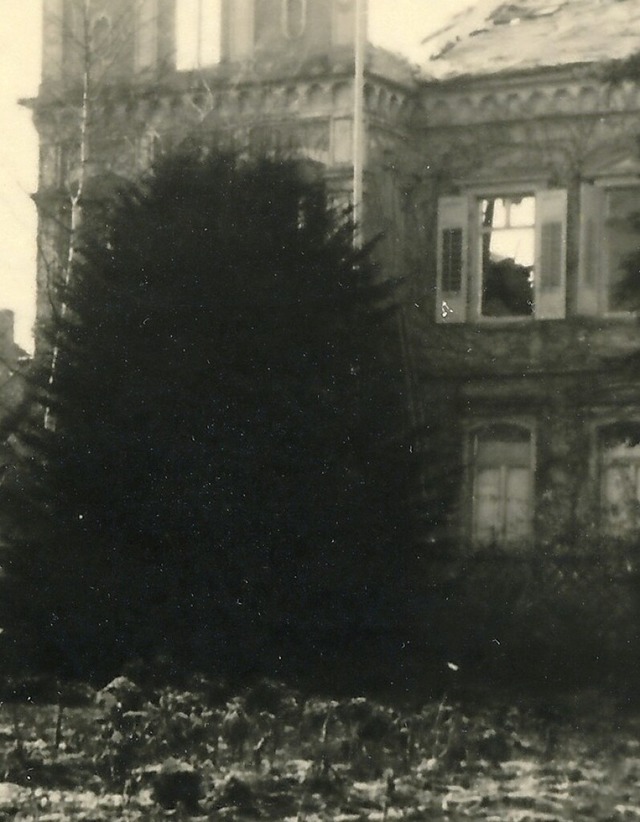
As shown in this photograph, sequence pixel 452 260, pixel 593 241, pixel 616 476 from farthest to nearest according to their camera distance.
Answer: pixel 452 260 → pixel 593 241 → pixel 616 476

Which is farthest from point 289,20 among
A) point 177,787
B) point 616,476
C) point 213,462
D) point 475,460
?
point 177,787

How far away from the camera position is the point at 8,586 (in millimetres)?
15078

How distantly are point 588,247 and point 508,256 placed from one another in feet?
4.03

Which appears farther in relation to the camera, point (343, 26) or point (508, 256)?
point (508, 256)

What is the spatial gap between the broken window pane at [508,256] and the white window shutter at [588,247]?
74cm

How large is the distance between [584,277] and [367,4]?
4.68 metres

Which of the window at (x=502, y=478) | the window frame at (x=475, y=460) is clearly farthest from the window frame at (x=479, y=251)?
the window at (x=502, y=478)

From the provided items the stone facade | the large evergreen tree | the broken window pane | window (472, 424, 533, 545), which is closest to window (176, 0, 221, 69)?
the stone facade

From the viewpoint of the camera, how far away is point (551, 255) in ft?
86.6

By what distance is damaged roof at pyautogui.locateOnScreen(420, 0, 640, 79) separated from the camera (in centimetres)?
2595

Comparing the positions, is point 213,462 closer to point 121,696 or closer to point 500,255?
point 121,696

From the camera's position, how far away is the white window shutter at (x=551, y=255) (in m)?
26.3

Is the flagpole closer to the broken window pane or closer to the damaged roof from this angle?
the damaged roof

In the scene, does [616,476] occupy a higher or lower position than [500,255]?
lower
